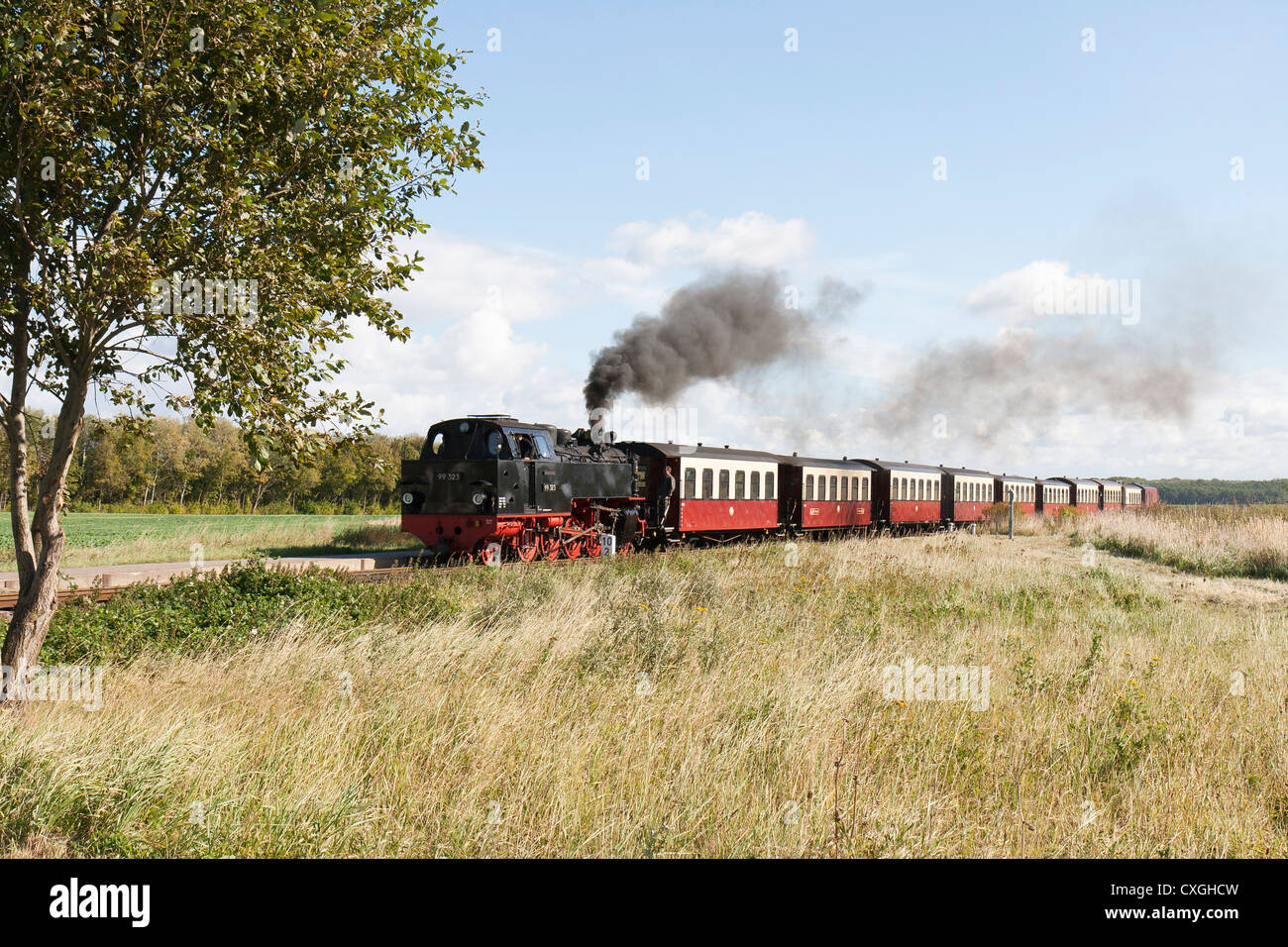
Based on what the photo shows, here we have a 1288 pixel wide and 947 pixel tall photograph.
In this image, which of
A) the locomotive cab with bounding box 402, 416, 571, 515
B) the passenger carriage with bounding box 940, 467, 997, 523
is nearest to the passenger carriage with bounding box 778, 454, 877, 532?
the passenger carriage with bounding box 940, 467, 997, 523

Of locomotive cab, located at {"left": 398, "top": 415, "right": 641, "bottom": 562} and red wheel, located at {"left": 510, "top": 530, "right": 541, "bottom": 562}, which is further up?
locomotive cab, located at {"left": 398, "top": 415, "right": 641, "bottom": 562}

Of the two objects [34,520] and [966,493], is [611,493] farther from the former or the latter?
[966,493]

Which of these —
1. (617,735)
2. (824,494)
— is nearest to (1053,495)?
(824,494)

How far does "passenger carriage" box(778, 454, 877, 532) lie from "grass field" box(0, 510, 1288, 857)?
50.1 feet

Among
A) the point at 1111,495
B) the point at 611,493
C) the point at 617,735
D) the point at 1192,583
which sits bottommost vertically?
the point at 1192,583

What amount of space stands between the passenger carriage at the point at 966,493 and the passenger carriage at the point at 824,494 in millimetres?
7658

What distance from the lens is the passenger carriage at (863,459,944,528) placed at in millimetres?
31266

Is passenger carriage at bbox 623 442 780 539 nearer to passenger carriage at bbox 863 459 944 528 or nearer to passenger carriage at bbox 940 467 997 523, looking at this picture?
passenger carriage at bbox 863 459 944 528

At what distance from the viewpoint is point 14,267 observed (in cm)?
613

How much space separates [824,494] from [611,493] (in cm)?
1044

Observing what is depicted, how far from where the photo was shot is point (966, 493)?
126 feet

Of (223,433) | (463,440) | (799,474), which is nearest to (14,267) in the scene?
(463,440)
